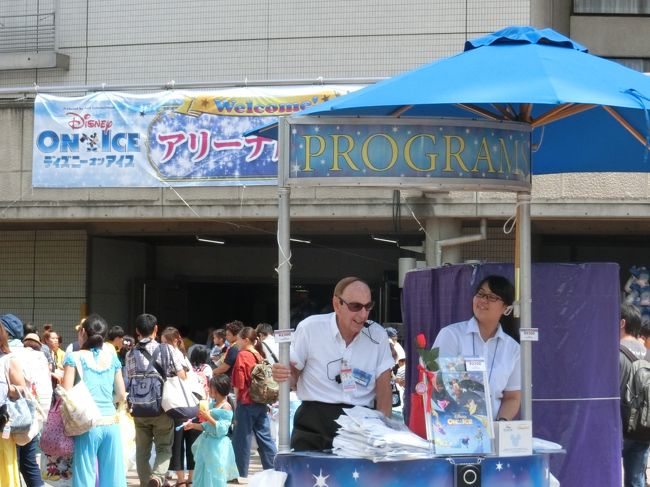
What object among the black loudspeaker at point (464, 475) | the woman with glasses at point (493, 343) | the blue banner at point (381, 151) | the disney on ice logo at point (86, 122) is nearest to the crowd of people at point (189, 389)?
the woman with glasses at point (493, 343)

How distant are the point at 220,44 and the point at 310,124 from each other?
1340 cm

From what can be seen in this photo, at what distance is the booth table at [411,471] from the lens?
5.79 m

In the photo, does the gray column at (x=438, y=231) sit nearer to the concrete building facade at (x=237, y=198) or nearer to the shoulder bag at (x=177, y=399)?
the concrete building facade at (x=237, y=198)

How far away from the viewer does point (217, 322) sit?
24859mm

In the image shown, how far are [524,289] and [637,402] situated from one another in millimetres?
2420

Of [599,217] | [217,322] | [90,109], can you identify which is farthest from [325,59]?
[217,322]

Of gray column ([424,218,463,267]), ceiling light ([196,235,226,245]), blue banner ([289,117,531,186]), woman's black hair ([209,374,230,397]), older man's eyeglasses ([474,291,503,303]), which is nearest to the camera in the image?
blue banner ([289,117,531,186])

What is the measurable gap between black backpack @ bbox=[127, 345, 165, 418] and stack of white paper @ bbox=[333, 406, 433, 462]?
4922 millimetres

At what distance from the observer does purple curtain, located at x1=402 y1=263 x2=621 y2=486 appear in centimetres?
762

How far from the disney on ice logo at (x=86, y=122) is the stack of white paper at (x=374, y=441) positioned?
12503mm

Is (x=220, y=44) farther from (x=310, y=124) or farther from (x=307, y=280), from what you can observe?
(x=310, y=124)

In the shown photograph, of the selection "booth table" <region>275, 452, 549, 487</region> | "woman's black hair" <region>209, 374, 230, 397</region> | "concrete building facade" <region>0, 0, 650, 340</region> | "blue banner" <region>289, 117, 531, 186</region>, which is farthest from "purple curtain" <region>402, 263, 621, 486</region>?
"concrete building facade" <region>0, 0, 650, 340</region>

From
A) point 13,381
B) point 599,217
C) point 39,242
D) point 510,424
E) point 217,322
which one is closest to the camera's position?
point 510,424

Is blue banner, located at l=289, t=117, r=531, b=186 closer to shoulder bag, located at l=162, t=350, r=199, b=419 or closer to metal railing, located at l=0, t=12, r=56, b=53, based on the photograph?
shoulder bag, located at l=162, t=350, r=199, b=419
